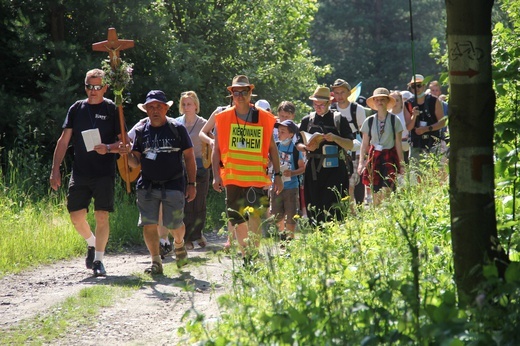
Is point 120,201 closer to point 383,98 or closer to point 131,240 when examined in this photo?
point 131,240

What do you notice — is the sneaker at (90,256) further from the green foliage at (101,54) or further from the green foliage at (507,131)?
the green foliage at (507,131)

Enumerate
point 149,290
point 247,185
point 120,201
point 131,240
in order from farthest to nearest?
point 120,201 < point 131,240 < point 247,185 < point 149,290

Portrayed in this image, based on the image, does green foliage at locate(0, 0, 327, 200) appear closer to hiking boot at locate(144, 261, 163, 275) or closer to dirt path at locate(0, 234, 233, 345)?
dirt path at locate(0, 234, 233, 345)

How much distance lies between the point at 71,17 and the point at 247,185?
805cm

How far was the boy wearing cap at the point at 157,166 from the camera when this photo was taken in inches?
420

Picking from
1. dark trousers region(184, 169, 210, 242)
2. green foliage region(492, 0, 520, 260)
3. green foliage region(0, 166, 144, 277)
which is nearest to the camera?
green foliage region(492, 0, 520, 260)

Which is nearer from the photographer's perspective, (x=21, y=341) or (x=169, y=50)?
(x=21, y=341)

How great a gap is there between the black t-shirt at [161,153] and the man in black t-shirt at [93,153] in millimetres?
317

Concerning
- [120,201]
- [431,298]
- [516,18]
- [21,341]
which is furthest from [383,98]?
[431,298]

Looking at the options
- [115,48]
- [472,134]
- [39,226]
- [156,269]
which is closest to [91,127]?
[115,48]

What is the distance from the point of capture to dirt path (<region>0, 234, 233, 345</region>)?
24.7 feet

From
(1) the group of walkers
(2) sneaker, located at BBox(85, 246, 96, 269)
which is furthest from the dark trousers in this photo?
(2) sneaker, located at BBox(85, 246, 96, 269)

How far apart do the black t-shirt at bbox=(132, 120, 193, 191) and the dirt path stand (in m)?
0.97

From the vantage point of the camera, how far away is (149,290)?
9.65 meters
